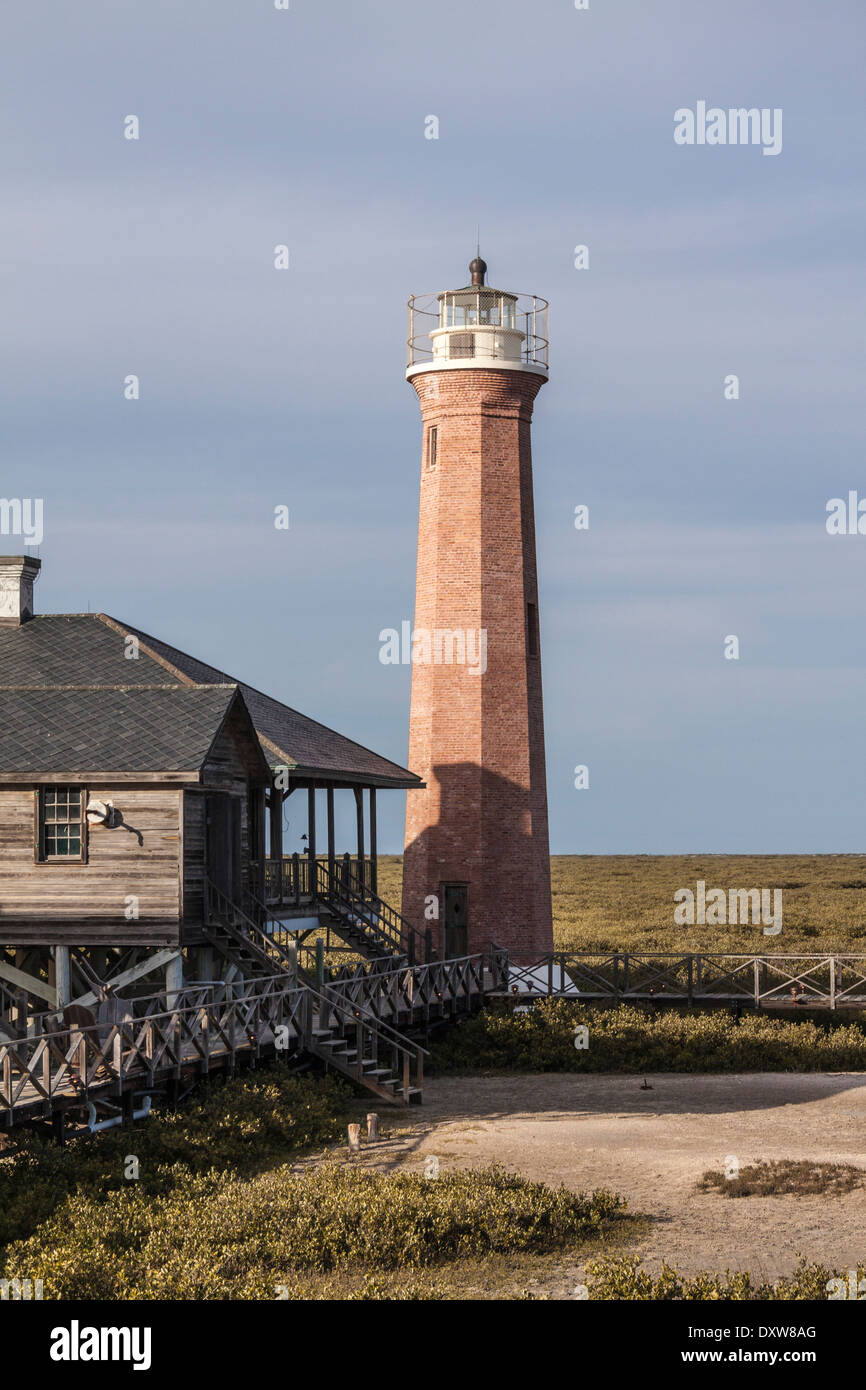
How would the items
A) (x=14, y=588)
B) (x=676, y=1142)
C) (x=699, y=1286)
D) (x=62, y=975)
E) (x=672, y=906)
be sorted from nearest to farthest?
(x=699, y=1286) < (x=676, y=1142) < (x=62, y=975) < (x=14, y=588) < (x=672, y=906)

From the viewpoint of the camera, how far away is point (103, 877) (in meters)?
26.6

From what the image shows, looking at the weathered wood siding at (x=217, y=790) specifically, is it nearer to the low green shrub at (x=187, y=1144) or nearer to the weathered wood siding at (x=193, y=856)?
the weathered wood siding at (x=193, y=856)

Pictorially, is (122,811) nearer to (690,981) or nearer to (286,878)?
(286,878)

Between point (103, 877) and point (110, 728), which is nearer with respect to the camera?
point (103, 877)

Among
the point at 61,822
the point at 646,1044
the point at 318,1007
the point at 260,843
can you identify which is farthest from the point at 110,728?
→ the point at 646,1044

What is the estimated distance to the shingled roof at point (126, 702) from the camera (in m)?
27.2

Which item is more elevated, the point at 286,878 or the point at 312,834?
the point at 312,834

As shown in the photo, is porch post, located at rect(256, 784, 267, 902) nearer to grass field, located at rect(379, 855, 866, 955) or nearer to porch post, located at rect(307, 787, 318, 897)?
porch post, located at rect(307, 787, 318, 897)

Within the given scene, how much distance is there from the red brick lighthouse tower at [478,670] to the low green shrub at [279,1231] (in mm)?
17544

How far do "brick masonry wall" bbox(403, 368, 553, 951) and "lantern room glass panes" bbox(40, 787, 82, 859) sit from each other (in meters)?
13.0

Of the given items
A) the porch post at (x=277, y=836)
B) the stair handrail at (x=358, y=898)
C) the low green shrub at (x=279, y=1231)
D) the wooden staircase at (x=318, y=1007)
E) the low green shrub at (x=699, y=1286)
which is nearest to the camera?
the low green shrub at (x=699, y=1286)

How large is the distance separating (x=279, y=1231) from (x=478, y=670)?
2078cm

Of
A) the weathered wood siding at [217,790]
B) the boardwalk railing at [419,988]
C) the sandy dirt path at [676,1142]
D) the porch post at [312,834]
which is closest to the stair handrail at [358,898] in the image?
the porch post at [312,834]

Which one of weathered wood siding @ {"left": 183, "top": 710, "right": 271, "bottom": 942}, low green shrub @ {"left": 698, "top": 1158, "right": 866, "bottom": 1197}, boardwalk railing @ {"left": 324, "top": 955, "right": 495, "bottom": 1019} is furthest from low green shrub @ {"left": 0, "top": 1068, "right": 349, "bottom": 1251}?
low green shrub @ {"left": 698, "top": 1158, "right": 866, "bottom": 1197}
